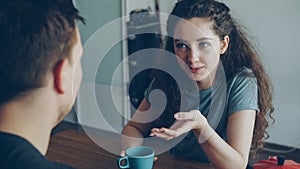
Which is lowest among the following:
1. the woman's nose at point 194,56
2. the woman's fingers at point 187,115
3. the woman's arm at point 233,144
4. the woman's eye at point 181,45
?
the woman's arm at point 233,144

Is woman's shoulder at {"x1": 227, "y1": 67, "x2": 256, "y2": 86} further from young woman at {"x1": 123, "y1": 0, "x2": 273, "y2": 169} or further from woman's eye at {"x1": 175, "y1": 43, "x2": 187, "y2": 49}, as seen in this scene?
woman's eye at {"x1": 175, "y1": 43, "x2": 187, "y2": 49}

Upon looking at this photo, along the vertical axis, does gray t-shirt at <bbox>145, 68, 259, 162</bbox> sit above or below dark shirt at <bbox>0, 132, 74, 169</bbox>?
below

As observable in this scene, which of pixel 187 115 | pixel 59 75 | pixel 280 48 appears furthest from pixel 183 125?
pixel 280 48

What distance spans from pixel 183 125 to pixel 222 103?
14.0 inches

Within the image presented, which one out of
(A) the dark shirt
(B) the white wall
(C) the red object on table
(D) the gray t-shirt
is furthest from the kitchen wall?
(A) the dark shirt

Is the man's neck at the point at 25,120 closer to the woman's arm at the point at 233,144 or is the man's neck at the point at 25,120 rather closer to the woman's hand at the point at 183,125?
the woman's hand at the point at 183,125

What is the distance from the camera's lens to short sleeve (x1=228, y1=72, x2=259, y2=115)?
4.47ft

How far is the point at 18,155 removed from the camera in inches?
28.5

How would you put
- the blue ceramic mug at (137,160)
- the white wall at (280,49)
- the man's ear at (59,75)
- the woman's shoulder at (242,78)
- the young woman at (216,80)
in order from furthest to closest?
the white wall at (280,49) → the woman's shoulder at (242,78) → the young woman at (216,80) → the blue ceramic mug at (137,160) → the man's ear at (59,75)

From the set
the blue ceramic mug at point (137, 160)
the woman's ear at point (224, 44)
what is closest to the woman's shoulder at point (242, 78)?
the woman's ear at point (224, 44)

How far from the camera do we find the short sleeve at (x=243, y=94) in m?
1.36

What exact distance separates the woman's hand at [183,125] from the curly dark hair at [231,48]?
Answer: 375mm

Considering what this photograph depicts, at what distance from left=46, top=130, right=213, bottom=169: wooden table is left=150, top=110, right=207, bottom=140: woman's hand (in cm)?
14

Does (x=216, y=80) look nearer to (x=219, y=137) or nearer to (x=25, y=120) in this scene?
(x=219, y=137)
